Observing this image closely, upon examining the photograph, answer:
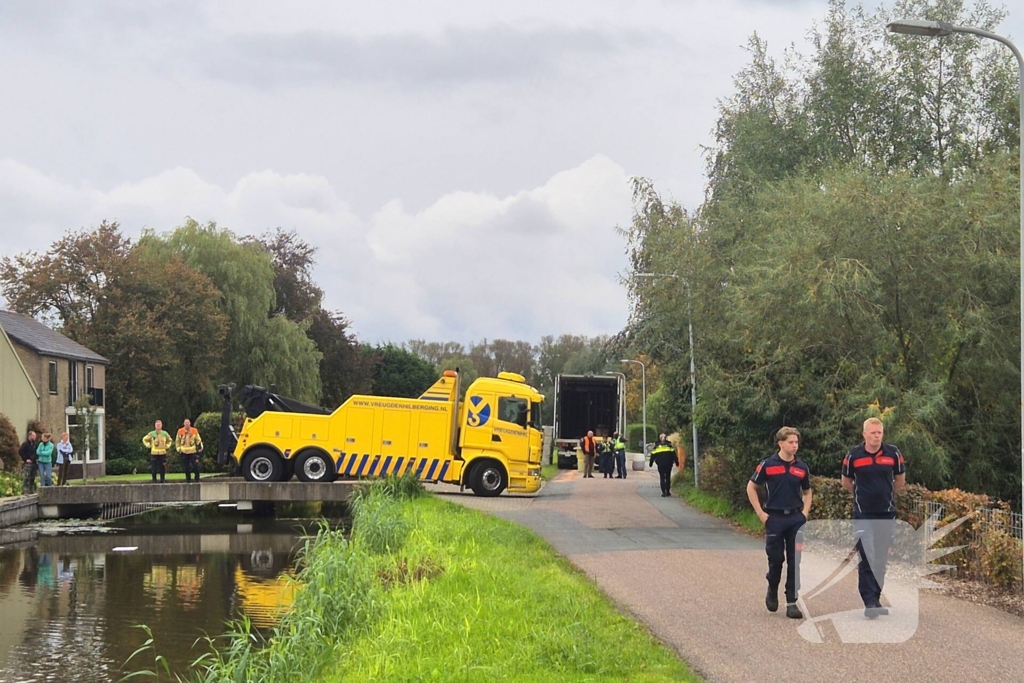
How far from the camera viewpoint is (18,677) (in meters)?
12.9

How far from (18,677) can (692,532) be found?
37.7 ft

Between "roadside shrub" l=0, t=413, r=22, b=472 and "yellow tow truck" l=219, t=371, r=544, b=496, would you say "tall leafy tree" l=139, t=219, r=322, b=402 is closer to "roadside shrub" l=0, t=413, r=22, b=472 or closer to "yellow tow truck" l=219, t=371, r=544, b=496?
"roadside shrub" l=0, t=413, r=22, b=472

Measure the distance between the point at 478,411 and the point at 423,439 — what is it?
1560mm

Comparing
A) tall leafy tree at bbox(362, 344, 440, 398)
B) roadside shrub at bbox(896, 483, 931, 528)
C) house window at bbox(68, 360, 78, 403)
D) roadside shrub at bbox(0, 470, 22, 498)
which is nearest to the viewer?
roadside shrub at bbox(896, 483, 931, 528)

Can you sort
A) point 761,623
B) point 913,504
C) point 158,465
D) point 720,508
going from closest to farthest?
point 761,623
point 913,504
point 720,508
point 158,465

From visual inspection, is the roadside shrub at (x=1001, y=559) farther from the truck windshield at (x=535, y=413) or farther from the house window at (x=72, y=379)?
the house window at (x=72, y=379)

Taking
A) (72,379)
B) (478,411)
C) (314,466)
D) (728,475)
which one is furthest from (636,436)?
(728,475)

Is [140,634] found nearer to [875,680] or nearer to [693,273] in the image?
[875,680]

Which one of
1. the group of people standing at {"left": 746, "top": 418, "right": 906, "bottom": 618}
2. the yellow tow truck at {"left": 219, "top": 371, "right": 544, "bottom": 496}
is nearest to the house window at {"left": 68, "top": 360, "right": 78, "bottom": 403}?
the yellow tow truck at {"left": 219, "top": 371, "right": 544, "bottom": 496}

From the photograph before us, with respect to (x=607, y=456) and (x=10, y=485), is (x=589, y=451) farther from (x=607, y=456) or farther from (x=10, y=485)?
(x=10, y=485)

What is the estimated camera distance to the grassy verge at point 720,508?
71.6 ft

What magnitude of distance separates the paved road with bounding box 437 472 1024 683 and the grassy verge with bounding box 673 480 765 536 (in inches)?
94.8

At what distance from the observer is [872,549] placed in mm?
10391

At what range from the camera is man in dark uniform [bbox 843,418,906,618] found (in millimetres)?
10438
